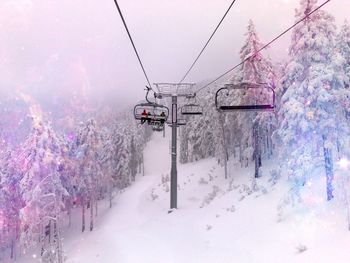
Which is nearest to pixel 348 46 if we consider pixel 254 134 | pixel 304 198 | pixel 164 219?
pixel 254 134

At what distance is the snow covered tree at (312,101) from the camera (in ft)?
72.0

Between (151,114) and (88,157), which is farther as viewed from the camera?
(88,157)

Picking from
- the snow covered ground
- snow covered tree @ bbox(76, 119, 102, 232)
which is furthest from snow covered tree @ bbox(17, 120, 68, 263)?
snow covered tree @ bbox(76, 119, 102, 232)

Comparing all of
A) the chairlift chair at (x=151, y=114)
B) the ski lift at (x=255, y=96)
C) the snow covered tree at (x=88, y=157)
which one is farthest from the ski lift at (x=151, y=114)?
the snow covered tree at (x=88, y=157)

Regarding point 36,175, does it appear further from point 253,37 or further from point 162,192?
point 253,37

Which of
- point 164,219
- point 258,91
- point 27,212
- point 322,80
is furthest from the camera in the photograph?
point 258,91

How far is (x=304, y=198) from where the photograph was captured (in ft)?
73.0

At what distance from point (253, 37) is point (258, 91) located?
231 inches

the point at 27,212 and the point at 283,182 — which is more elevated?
the point at 283,182

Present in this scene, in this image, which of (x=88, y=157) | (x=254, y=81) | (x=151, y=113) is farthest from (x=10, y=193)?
(x=254, y=81)

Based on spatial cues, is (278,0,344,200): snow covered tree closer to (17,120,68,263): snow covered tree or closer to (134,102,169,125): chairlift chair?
(134,102,169,125): chairlift chair

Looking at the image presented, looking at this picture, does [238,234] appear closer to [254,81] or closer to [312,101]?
[312,101]

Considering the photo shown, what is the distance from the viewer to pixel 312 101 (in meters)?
22.5

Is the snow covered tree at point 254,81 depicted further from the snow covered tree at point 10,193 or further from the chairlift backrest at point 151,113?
the snow covered tree at point 10,193
